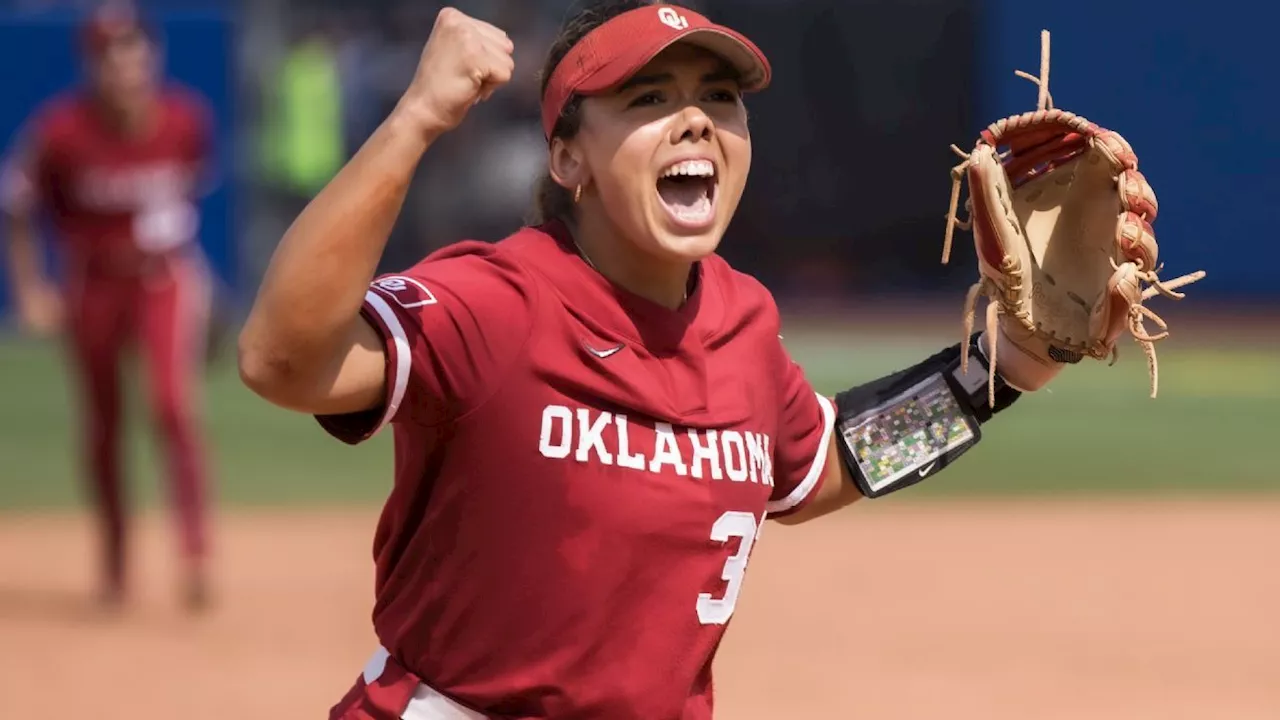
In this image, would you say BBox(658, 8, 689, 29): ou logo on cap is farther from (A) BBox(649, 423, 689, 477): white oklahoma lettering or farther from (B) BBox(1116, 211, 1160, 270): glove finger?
(B) BBox(1116, 211, 1160, 270): glove finger

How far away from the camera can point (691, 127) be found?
107 inches

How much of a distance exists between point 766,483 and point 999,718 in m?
2.93

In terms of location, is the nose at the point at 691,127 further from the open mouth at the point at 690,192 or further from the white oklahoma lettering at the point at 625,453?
the white oklahoma lettering at the point at 625,453

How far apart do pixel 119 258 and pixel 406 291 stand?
5.04 meters

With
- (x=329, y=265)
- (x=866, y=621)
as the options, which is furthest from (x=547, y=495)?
(x=866, y=621)

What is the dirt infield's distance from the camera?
5871 millimetres

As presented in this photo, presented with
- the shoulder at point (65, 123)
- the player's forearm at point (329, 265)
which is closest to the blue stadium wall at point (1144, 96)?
the shoulder at point (65, 123)

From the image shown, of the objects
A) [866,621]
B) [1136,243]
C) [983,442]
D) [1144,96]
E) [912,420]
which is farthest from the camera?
[1144,96]

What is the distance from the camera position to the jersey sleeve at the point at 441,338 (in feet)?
8.24

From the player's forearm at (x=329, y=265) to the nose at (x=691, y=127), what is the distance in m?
0.44

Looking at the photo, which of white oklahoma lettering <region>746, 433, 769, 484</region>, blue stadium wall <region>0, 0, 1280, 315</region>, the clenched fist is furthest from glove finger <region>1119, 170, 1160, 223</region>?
blue stadium wall <region>0, 0, 1280, 315</region>

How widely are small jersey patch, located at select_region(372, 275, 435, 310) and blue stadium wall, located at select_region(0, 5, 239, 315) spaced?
1387cm

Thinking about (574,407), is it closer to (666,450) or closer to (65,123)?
(666,450)

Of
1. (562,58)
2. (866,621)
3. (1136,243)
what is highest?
(562,58)
